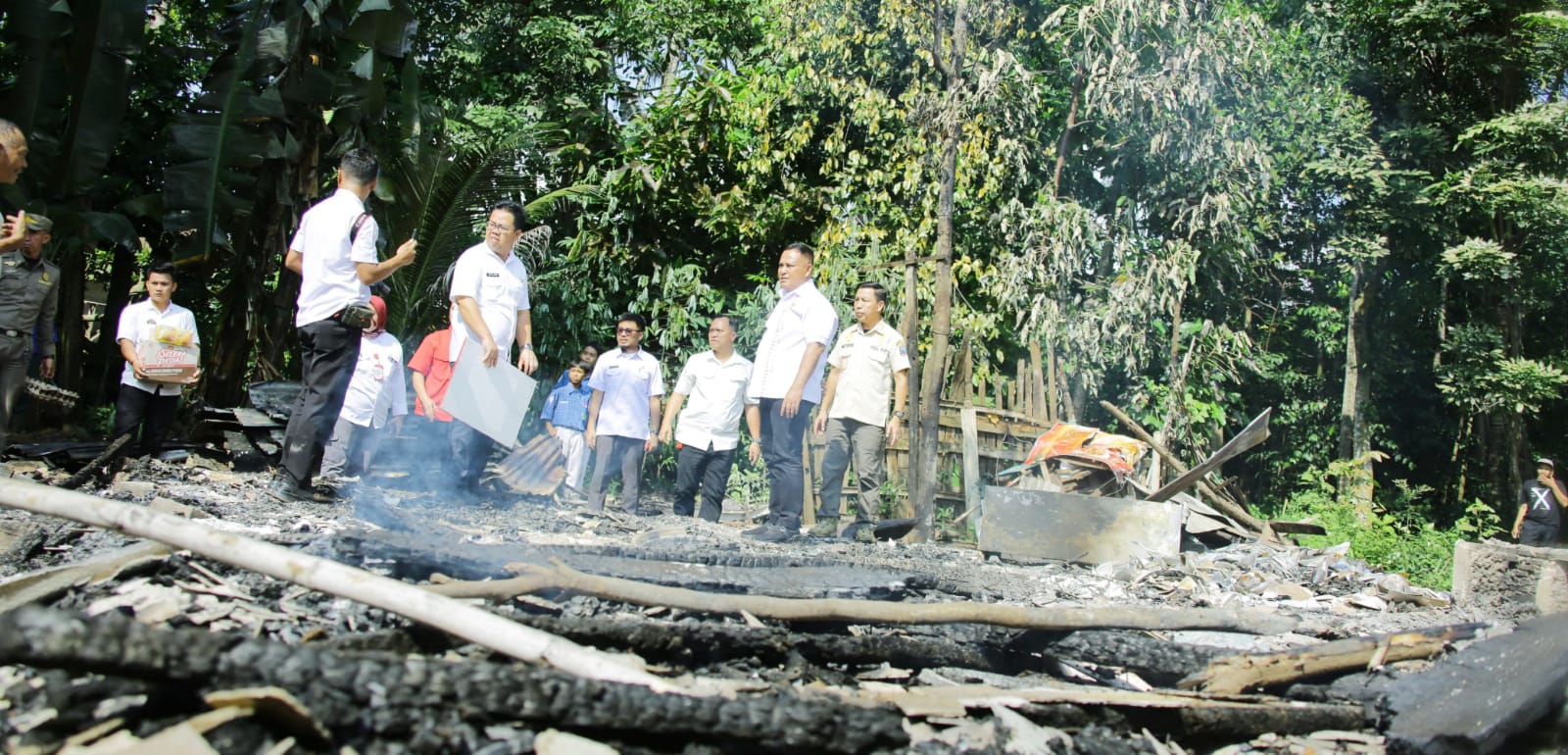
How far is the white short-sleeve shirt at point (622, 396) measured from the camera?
27.8 ft

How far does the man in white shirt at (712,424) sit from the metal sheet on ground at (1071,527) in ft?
6.23

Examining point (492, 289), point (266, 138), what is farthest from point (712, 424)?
point (266, 138)

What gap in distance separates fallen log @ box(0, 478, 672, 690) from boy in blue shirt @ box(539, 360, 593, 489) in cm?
625

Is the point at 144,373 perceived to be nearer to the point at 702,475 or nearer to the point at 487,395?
the point at 487,395

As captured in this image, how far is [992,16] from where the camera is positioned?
11.9m

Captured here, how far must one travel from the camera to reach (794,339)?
22.4 feet

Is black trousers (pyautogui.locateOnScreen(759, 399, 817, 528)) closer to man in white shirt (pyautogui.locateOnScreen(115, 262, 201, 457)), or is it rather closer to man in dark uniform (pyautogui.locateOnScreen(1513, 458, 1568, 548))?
man in white shirt (pyautogui.locateOnScreen(115, 262, 201, 457))

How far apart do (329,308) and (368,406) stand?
1873 millimetres

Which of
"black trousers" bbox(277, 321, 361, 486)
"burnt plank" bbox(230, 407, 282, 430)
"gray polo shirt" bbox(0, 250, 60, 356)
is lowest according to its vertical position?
"burnt plank" bbox(230, 407, 282, 430)

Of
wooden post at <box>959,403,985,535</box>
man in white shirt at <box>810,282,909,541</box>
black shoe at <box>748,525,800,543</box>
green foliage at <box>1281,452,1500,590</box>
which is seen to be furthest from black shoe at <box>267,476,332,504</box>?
green foliage at <box>1281,452,1500,590</box>

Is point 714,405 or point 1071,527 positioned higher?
point 714,405

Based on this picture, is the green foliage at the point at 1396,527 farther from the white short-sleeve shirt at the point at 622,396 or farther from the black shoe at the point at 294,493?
the black shoe at the point at 294,493

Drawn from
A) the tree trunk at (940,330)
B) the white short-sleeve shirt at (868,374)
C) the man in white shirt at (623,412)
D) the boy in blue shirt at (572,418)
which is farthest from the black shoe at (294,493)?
the tree trunk at (940,330)

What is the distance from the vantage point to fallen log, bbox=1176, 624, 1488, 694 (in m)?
3.29
